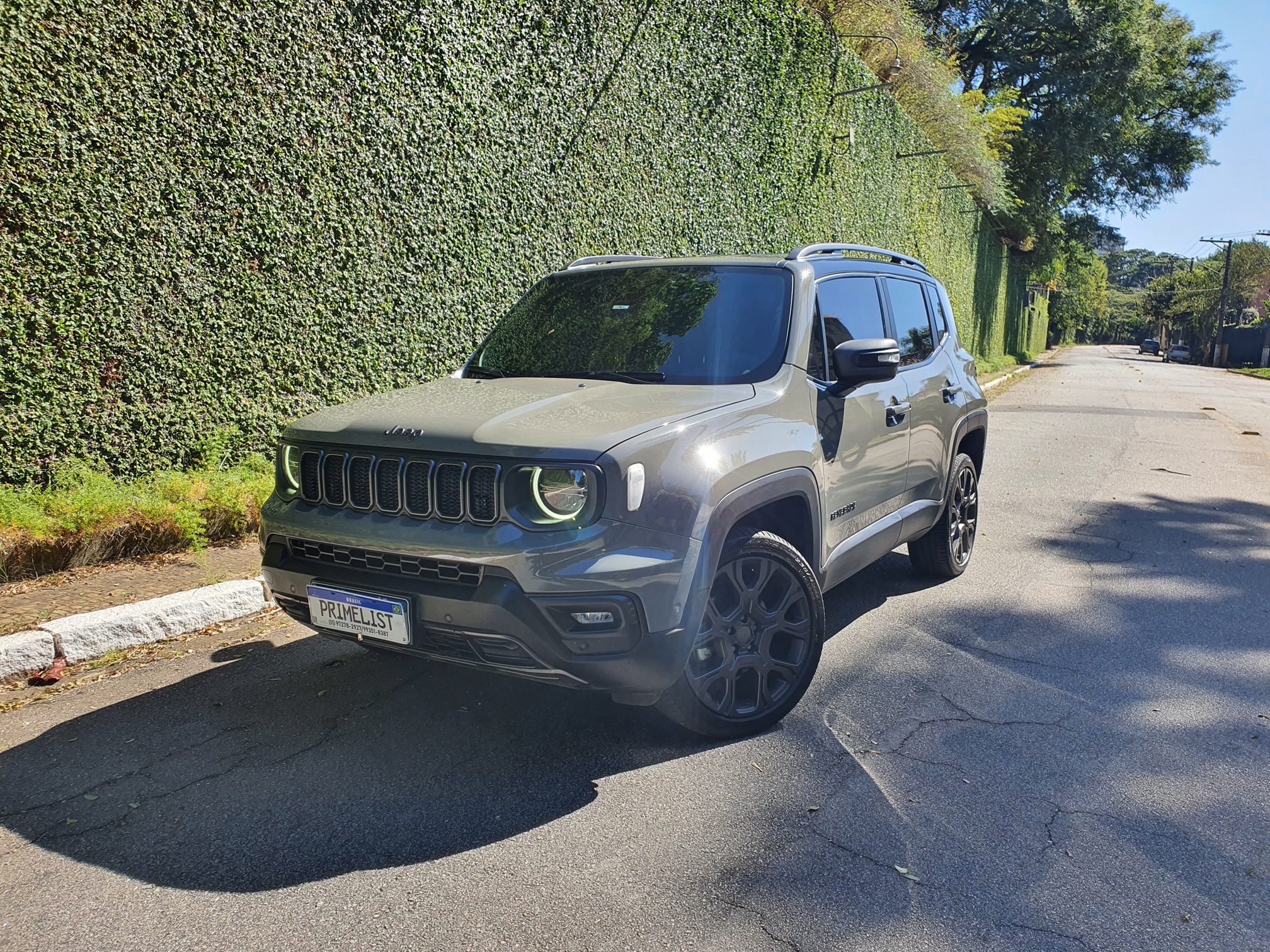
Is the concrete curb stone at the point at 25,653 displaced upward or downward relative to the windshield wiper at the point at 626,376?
downward

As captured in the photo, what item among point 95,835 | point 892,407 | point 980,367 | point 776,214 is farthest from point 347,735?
point 980,367

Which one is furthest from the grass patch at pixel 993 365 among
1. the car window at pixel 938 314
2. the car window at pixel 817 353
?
the car window at pixel 817 353

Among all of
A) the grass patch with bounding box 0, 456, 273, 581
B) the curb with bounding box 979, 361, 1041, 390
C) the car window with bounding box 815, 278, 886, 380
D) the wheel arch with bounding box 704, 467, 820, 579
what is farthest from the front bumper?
the curb with bounding box 979, 361, 1041, 390

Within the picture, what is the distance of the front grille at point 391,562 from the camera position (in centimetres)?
306

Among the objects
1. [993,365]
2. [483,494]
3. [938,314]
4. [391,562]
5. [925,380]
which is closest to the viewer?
[483,494]

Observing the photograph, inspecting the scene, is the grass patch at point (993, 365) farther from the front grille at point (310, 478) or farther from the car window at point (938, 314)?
the front grille at point (310, 478)

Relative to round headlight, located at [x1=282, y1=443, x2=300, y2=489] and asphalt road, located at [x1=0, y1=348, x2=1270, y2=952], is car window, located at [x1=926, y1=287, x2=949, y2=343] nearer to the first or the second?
asphalt road, located at [x1=0, y1=348, x2=1270, y2=952]

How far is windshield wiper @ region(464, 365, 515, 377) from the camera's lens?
436cm

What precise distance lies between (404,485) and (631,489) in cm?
82

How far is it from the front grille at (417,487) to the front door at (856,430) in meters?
1.71

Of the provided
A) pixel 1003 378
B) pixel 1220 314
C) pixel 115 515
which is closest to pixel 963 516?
pixel 115 515

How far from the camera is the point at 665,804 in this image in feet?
10.3

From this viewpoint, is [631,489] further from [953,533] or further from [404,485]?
[953,533]

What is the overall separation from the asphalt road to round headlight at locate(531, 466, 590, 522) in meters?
0.98
